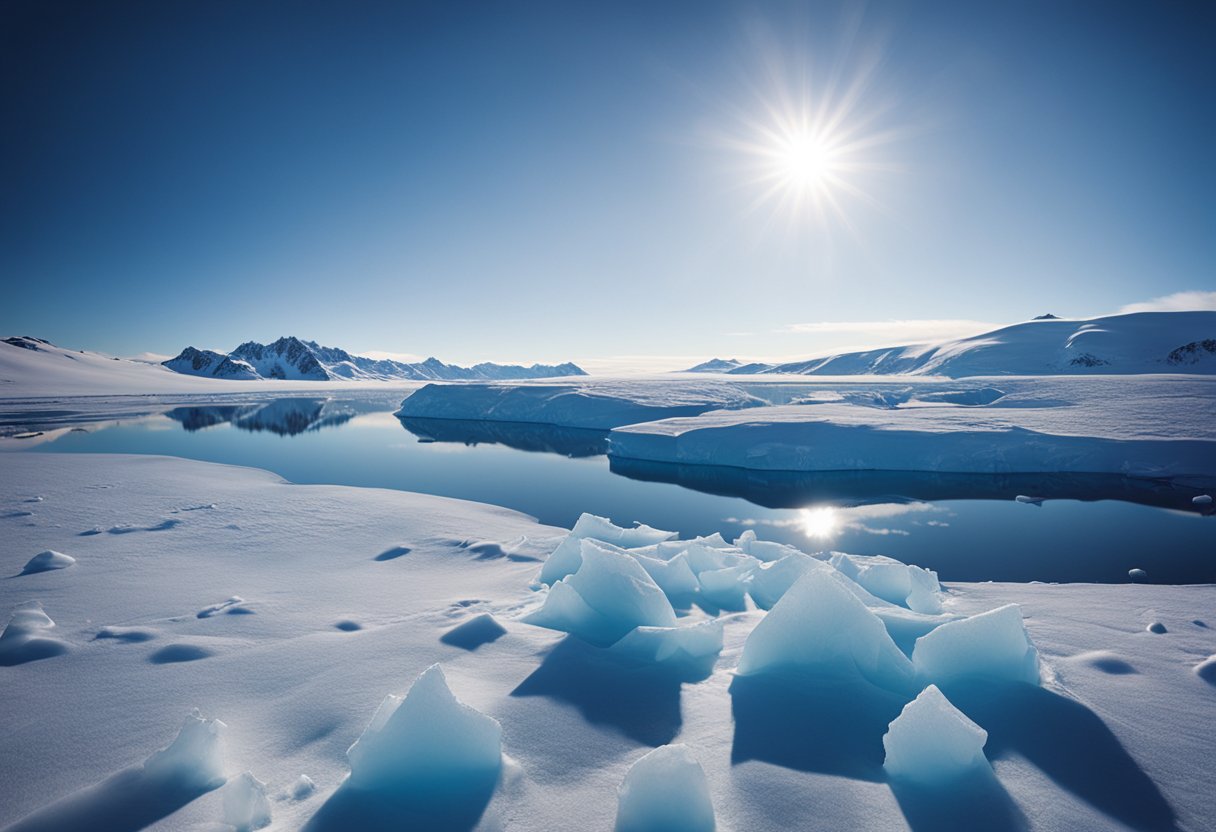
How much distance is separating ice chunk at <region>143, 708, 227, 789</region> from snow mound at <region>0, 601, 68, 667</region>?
2043 mm

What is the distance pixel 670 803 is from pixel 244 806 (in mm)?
1720

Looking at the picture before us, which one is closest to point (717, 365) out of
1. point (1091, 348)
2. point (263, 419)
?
point (1091, 348)

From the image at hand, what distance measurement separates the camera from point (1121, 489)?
489 inches

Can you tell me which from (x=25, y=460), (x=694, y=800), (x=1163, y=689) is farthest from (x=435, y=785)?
(x=25, y=460)

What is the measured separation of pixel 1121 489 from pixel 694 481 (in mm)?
10105

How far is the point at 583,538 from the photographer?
17.3 ft

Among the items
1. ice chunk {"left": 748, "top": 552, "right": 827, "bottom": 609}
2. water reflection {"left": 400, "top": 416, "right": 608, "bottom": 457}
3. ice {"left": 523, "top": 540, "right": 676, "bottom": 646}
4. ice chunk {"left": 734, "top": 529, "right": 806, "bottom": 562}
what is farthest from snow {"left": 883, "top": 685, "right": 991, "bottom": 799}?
water reflection {"left": 400, "top": 416, "right": 608, "bottom": 457}

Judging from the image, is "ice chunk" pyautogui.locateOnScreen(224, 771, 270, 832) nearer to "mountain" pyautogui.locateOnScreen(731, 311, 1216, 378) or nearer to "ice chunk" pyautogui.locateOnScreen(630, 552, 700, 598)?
"ice chunk" pyautogui.locateOnScreen(630, 552, 700, 598)

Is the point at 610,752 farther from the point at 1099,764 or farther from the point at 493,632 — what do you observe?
the point at 1099,764

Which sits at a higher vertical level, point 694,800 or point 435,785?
point 694,800

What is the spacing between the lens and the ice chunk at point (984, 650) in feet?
10.3

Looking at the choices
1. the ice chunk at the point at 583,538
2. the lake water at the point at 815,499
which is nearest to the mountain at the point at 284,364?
the lake water at the point at 815,499

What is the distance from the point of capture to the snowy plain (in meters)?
2.26

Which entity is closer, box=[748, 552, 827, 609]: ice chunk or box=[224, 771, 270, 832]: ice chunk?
box=[224, 771, 270, 832]: ice chunk
